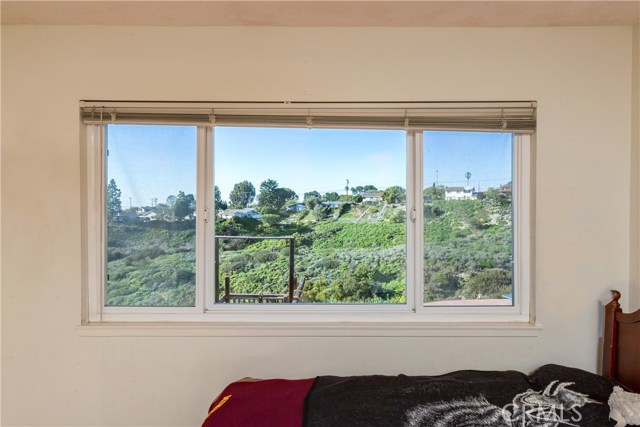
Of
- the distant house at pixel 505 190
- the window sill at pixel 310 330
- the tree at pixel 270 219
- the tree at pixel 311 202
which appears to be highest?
the distant house at pixel 505 190

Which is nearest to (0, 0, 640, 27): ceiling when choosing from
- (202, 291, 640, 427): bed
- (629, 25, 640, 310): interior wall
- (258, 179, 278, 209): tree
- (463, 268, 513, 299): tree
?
(629, 25, 640, 310): interior wall

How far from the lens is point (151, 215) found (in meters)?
1.92

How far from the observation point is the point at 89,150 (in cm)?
186

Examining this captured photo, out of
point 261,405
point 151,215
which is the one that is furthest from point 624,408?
point 151,215

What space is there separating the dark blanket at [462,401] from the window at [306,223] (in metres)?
0.41

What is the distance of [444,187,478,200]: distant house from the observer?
6.27ft

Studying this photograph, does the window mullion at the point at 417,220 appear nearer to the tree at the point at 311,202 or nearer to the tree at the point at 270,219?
the tree at the point at 311,202

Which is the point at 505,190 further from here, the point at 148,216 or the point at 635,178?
the point at 148,216

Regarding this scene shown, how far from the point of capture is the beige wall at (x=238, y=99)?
1.80m

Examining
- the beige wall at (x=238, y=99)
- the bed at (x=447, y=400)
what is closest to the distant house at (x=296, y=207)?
the beige wall at (x=238, y=99)

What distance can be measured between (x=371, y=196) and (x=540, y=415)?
1199 mm

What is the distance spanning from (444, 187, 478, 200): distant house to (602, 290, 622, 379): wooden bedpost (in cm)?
82

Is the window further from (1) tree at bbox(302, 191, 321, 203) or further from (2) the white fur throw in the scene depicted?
(2) the white fur throw

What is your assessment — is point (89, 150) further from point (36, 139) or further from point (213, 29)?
point (213, 29)
